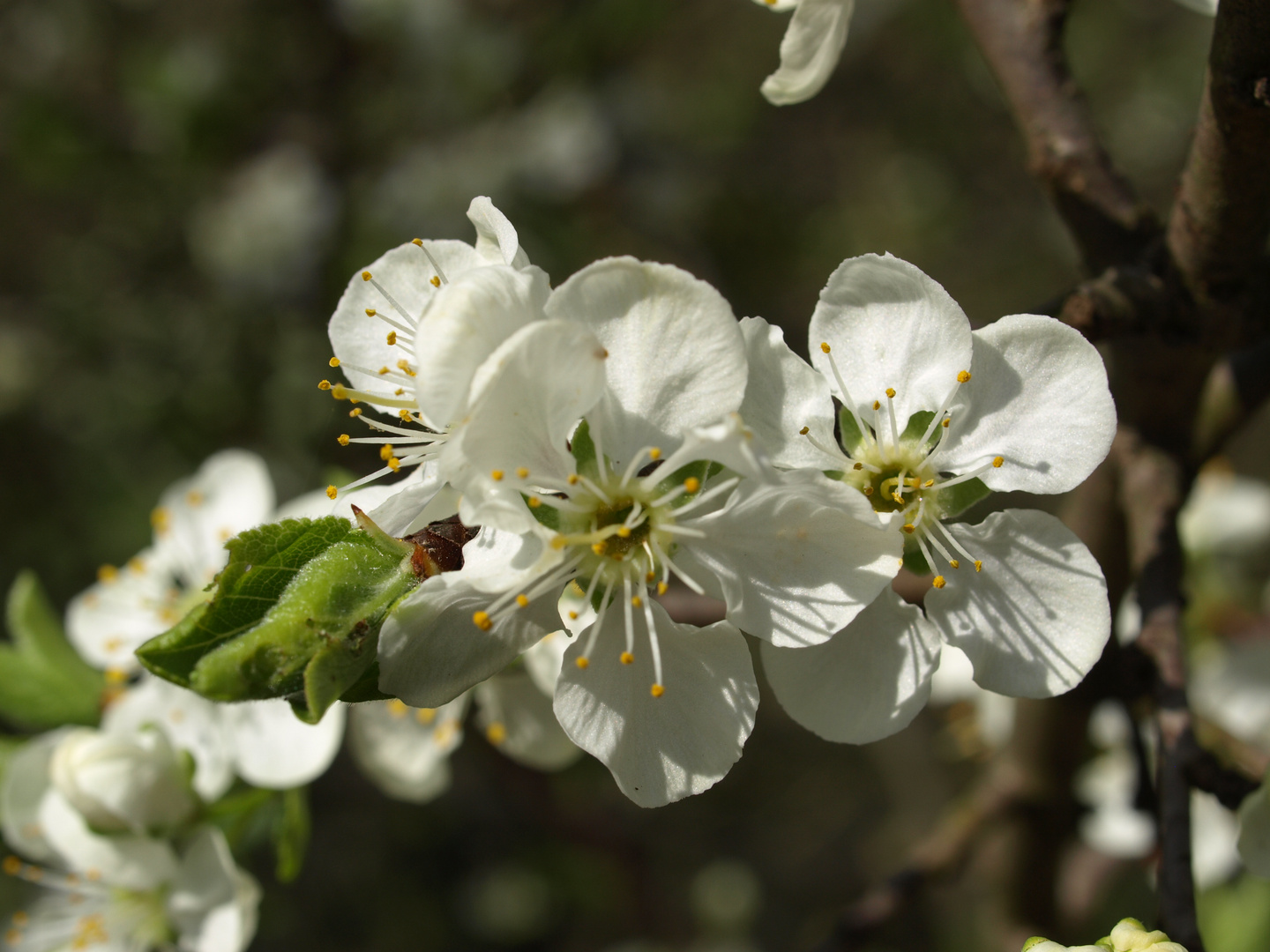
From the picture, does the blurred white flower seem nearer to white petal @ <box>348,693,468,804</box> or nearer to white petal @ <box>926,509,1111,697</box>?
white petal @ <box>348,693,468,804</box>

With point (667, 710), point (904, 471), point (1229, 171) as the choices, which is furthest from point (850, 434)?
point (1229, 171)

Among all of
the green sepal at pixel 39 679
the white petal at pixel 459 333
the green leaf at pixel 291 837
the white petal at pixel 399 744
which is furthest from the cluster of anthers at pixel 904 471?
the green sepal at pixel 39 679

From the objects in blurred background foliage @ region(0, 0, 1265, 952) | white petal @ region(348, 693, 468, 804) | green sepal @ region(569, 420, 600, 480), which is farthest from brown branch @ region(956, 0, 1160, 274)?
blurred background foliage @ region(0, 0, 1265, 952)

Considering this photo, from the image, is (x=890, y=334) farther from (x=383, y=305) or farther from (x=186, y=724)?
(x=186, y=724)

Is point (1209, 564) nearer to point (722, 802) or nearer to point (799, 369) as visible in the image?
point (799, 369)

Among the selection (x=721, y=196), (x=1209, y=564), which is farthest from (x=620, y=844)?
(x=721, y=196)

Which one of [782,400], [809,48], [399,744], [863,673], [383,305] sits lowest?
[399,744]
